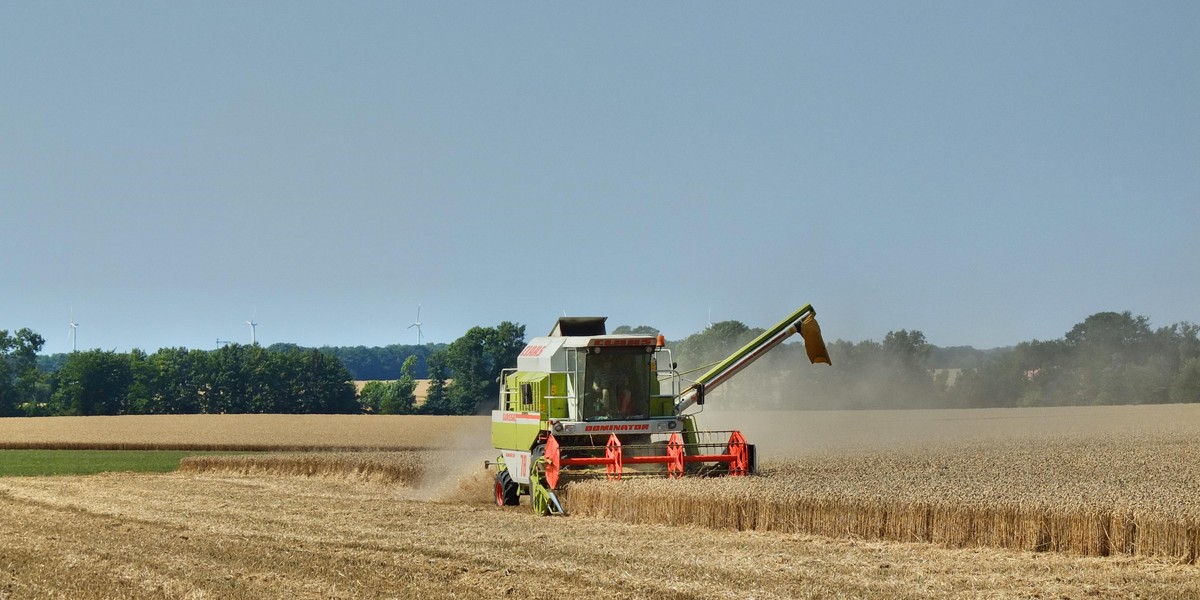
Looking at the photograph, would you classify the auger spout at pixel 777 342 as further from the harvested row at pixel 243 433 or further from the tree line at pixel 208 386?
the tree line at pixel 208 386

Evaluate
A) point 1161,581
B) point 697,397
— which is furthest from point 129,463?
point 1161,581

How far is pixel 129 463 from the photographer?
4272 centimetres

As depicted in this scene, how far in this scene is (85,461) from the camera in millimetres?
43969

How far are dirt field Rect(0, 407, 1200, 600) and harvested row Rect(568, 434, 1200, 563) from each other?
0.28 m

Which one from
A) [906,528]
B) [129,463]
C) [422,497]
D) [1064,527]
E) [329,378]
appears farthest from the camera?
[329,378]

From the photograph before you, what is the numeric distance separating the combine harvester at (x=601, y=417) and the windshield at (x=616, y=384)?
2 cm

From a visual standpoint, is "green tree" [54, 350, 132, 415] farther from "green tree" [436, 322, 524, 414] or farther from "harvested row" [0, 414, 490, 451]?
"green tree" [436, 322, 524, 414]

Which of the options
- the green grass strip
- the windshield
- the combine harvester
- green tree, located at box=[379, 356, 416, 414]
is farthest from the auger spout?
green tree, located at box=[379, 356, 416, 414]

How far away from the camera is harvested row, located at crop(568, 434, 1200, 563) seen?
1315 cm

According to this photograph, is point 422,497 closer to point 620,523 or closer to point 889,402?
point 620,523

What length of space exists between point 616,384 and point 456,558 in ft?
28.5

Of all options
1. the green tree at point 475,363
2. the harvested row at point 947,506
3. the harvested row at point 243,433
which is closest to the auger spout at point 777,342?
the harvested row at point 947,506

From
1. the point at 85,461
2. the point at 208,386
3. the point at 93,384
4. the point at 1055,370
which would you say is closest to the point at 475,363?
the point at 208,386

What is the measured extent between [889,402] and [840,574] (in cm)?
4590
